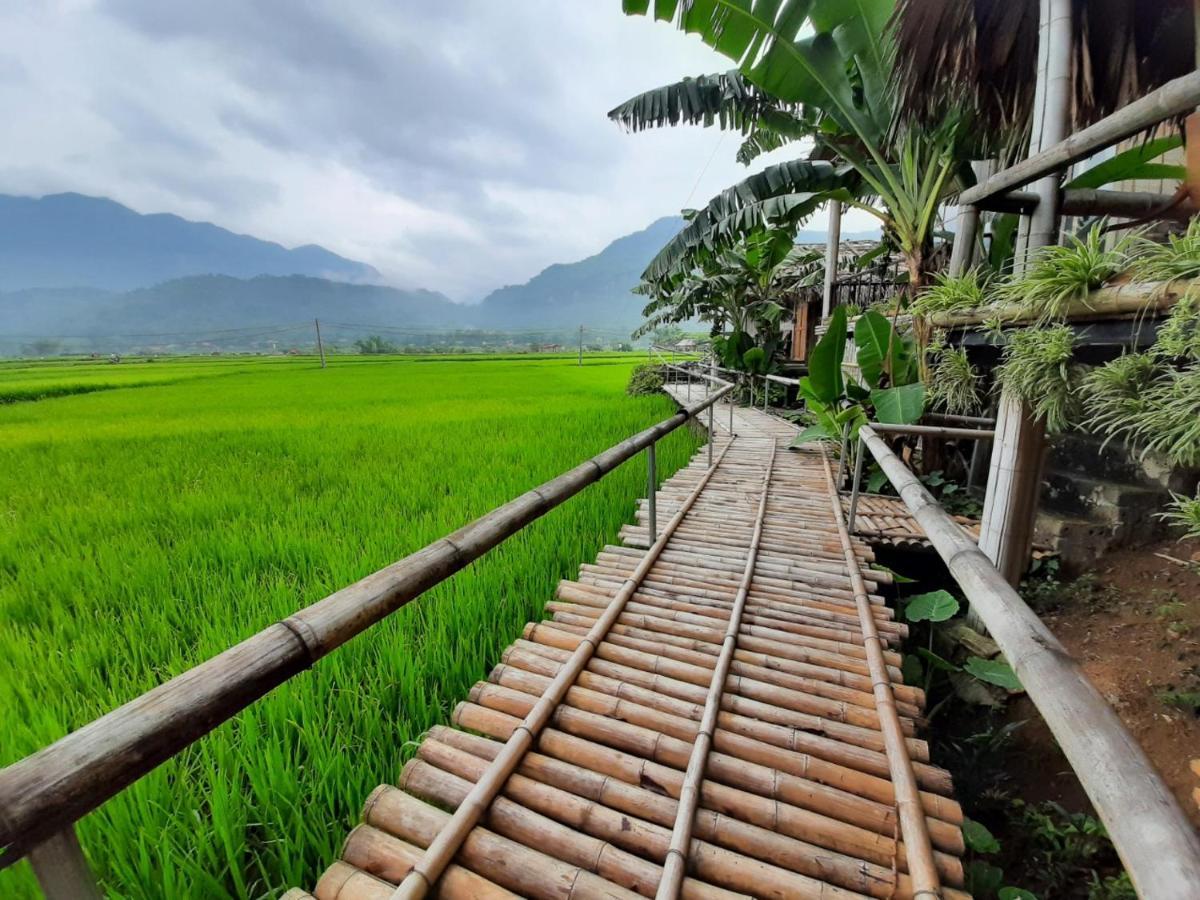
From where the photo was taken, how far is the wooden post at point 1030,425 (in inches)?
89.8

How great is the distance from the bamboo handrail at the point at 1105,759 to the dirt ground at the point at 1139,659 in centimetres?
157

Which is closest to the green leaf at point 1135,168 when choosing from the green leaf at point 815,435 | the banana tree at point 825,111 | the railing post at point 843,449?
the banana tree at point 825,111

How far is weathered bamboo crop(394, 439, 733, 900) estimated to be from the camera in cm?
110

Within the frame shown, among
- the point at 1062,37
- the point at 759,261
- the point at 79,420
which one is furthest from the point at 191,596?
the point at 79,420

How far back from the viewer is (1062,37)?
7.73ft

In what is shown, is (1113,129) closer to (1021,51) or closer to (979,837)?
(979,837)

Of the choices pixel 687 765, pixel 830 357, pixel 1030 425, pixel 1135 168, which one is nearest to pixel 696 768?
pixel 687 765

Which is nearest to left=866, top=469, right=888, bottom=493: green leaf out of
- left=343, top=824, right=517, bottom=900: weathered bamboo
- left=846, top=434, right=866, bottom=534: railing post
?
left=846, top=434, right=866, bottom=534: railing post

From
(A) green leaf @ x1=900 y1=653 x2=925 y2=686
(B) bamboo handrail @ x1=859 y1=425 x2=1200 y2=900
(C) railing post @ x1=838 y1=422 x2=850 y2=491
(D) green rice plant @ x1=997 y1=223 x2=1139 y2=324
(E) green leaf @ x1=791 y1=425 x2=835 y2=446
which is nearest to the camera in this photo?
(B) bamboo handrail @ x1=859 y1=425 x2=1200 y2=900

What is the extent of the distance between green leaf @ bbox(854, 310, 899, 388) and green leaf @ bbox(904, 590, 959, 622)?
1.94 meters

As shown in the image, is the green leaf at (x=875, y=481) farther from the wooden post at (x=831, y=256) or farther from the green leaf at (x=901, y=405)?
the wooden post at (x=831, y=256)

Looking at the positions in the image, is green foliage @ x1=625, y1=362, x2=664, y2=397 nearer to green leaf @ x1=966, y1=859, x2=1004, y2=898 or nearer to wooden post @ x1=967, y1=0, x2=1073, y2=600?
wooden post @ x1=967, y1=0, x2=1073, y2=600

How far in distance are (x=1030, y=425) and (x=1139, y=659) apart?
1.25 metres

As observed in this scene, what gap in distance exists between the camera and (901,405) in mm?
3426
